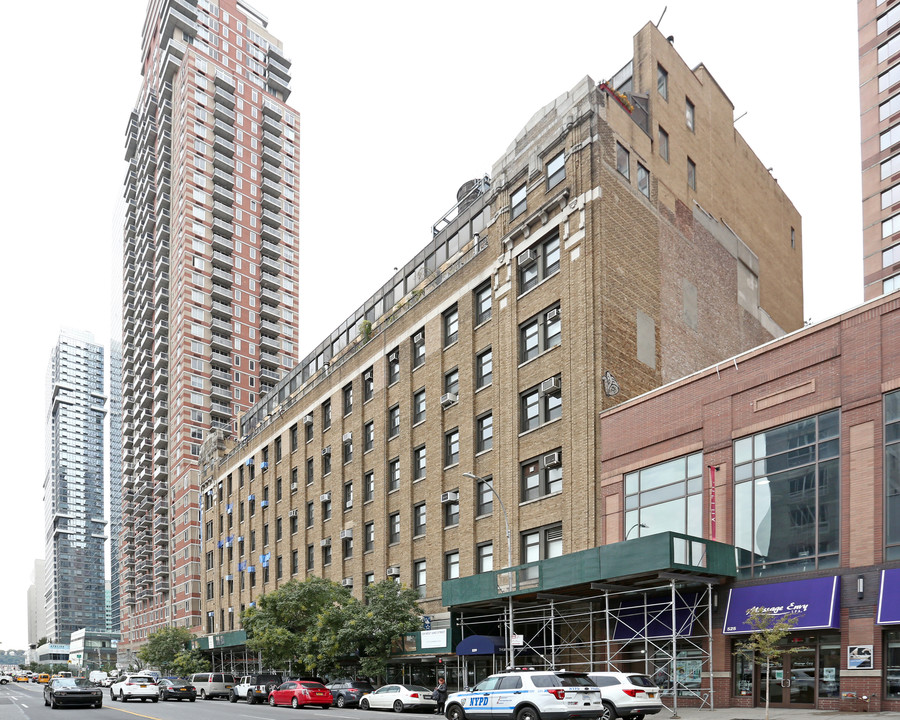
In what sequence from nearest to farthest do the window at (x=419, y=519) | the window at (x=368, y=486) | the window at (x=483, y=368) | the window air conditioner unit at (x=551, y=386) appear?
1. the window air conditioner unit at (x=551, y=386)
2. the window at (x=483, y=368)
3. the window at (x=419, y=519)
4. the window at (x=368, y=486)

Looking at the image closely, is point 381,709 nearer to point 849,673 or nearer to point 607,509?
point 607,509

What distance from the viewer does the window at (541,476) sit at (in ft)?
124

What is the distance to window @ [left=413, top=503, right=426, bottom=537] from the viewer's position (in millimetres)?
47578

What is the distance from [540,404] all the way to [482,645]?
33.9 feet

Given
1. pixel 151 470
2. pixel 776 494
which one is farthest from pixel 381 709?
pixel 151 470

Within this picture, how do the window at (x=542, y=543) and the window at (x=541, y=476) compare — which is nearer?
the window at (x=542, y=543)

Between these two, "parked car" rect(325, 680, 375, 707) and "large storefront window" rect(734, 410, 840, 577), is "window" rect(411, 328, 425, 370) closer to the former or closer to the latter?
"parked car" rect(325, 680, 375, 707)

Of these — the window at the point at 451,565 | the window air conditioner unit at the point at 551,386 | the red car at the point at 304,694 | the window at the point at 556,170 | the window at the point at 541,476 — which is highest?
the window at the point at 556,170

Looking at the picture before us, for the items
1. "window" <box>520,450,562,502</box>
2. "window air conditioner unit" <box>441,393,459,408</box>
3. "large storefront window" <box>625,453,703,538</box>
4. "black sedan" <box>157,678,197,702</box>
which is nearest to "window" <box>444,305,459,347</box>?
"window air conditioner unit" <box>441,393,459,408</box>

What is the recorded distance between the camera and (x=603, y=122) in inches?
1535

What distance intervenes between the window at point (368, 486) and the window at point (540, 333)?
16187 mm

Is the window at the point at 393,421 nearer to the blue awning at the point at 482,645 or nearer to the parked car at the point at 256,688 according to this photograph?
the parked car at the point at 256,688

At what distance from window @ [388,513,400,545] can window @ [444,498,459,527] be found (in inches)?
219

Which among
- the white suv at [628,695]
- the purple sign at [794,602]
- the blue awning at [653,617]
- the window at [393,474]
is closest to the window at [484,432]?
the window at [393,474]
